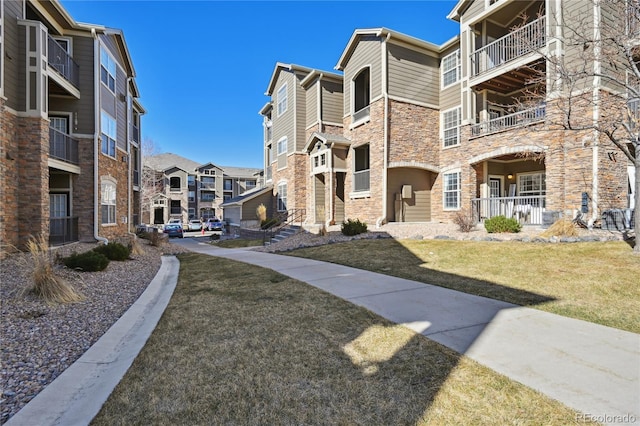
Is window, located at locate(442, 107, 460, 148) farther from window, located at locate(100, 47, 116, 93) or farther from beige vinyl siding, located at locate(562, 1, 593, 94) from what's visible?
window, located at locate(100, 47, 116, 93)

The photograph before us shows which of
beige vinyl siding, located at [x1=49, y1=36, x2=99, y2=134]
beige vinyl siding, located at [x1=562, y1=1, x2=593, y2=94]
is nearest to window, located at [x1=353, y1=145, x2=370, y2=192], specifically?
beige vinyl siding, located at [x1=562, y1=1, x2=593, y2=94]

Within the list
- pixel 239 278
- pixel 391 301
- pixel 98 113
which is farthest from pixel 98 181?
pixel 391 301

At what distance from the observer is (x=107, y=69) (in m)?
16.6

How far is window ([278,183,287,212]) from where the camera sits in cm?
2410

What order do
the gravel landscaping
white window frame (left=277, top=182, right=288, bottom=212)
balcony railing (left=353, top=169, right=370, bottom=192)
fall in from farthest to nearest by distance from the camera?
white window frame (left=277, top=182, right=288, bottom=212) → balcony railing (left=353, top=169, right=370, bottom=192) → the gravel landscaping

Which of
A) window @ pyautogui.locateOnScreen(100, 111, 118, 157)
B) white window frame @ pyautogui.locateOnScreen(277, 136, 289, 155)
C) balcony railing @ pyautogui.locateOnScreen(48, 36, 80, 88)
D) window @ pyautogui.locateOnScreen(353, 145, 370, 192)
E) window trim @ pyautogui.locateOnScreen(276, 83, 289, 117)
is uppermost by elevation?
window trim @ pyautogui.locateOnScreen(276, 83, 289, 117)

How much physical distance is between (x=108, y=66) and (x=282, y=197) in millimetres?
12883

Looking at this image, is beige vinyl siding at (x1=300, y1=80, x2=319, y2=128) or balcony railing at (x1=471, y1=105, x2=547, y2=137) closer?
balcony railing at (x1=471, y1=105, x2=547, y2=137)

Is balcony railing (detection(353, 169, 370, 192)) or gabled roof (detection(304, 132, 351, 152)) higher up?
gabled roof (detection(304, 132, 351, 152))

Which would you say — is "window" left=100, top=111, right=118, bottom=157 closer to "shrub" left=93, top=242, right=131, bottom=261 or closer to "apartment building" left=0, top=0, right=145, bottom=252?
"apartment building" left=0, top=0, right=145, bottom=252

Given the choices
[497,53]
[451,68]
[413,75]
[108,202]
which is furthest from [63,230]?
[497,53]

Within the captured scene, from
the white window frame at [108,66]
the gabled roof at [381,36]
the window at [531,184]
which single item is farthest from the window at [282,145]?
the window at [531,184]

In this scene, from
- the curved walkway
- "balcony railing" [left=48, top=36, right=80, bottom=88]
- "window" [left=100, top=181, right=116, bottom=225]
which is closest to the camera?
the curved walkway

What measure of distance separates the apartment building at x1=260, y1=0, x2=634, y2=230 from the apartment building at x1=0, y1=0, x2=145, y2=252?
1089 cm
